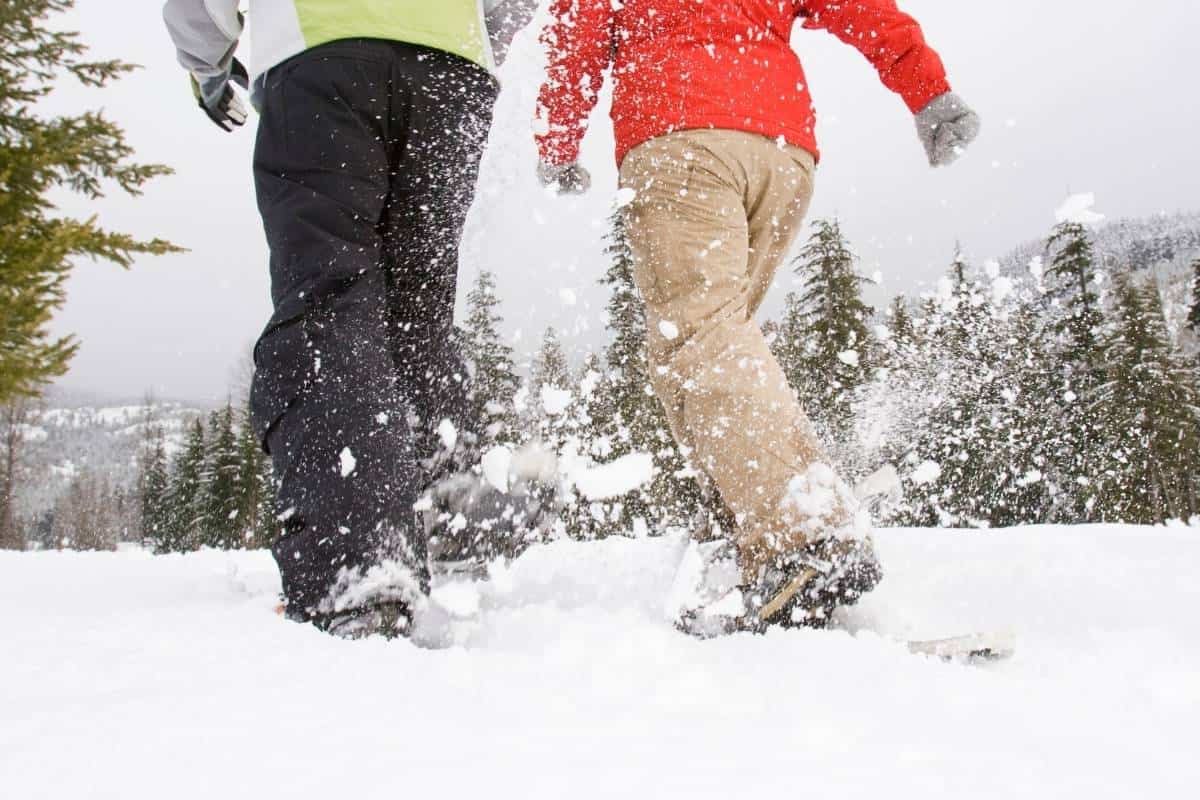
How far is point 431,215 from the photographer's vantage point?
182 cm

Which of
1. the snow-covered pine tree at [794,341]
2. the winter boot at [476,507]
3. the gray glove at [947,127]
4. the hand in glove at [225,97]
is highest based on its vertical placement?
the snow-covered pine tree at [794,341]

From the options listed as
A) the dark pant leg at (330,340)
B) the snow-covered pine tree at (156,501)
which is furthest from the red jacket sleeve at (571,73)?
the snow-covered pine tree at (156,501)

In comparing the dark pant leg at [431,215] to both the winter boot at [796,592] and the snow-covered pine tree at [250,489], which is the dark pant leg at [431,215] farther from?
the snow-covered pine tree at [250,489]

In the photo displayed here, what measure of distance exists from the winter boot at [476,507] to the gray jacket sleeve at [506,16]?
3.53 ft

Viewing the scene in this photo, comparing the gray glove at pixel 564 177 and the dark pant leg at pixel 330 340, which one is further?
the gray glove at pixel 564 177

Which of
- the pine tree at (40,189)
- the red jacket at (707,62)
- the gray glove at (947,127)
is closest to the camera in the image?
the red jacket at (707,62)

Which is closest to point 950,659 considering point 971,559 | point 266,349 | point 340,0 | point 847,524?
point 847,524

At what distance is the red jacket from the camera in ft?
6.32

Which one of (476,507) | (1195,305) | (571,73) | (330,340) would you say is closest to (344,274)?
(330,340)

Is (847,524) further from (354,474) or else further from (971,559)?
(354,474)

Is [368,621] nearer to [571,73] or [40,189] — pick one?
[571,73]

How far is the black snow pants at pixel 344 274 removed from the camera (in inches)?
53.2

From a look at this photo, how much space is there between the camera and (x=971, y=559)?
2.19 metres

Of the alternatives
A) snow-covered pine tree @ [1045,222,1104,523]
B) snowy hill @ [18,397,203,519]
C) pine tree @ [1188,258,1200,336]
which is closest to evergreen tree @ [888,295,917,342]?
snow-covered pine tree @ [1045,222,1104,523]
